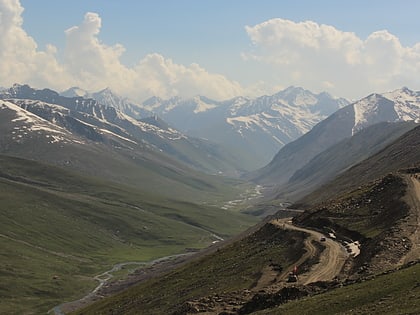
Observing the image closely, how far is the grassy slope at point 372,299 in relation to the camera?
4653 cm

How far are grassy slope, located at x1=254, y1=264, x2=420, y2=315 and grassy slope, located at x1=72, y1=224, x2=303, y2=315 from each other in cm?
3235

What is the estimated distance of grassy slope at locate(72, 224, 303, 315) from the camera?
320 ft

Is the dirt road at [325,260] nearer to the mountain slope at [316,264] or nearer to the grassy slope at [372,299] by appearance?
the mountain slope at [316,264]

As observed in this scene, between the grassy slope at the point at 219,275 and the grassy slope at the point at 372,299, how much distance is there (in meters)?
32.4

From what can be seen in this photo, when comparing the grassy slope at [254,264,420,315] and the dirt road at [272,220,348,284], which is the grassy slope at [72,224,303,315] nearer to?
the dirt road at [272,220,348,284]

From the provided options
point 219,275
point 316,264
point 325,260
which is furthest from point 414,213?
point 219,275

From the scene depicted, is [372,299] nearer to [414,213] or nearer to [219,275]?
[414,213]

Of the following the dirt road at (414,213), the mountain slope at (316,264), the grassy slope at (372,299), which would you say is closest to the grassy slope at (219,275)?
the mountain slope at (316,264)

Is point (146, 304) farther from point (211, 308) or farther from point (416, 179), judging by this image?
point (416, 179)

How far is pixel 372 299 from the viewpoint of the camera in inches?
2004

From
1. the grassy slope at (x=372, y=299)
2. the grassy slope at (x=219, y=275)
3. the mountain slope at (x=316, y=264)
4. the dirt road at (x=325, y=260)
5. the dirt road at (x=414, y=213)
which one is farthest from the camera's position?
the grassy slope at (x=219, y=275)

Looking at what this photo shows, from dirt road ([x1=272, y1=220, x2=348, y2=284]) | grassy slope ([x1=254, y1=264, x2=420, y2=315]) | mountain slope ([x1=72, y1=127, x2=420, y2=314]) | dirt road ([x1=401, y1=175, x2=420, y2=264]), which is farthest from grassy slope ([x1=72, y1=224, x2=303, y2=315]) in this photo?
grassy slope ([x1=254, y1=264, x2=420, y2=315])

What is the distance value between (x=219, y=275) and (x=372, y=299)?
58.9 meters

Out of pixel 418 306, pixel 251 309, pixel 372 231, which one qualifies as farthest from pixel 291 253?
pixel 418 306
